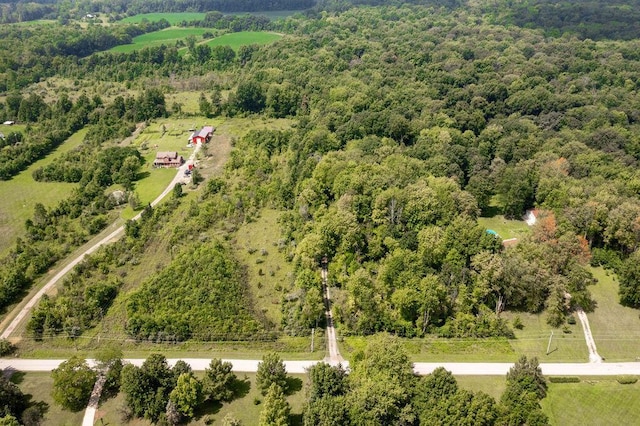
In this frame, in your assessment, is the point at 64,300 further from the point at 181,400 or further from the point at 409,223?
the point at 409,223

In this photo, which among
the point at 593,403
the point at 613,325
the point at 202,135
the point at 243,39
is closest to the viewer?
the point at 593,403

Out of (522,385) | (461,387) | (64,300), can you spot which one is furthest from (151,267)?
(522,385)

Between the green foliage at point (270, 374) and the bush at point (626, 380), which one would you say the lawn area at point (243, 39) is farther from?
the bush at point (626, 380)

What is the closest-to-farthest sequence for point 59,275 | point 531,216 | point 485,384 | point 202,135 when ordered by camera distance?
1. point 485,384
2. point 59,275
3. point 531,216
4. point 202,135

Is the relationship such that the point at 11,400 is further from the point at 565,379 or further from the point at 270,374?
the point at 565,379

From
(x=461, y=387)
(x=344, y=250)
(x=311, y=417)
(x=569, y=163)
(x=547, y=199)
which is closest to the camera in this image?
(x=311, y=417)

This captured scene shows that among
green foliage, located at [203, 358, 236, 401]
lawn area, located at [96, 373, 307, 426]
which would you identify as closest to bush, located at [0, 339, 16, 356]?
lawn area, located at [96, 373, 307, 426]

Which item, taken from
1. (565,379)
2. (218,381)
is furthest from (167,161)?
(565,379)
